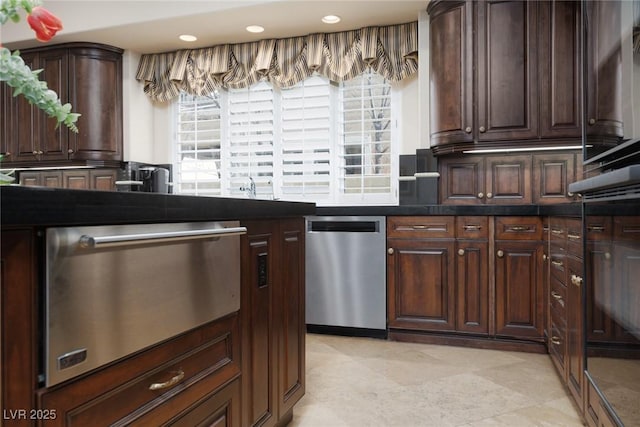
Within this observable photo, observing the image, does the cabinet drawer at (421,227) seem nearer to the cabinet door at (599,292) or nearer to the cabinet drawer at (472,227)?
the cabinet drawer at (472,227)

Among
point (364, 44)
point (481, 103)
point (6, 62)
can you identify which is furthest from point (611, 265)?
point (364, 44)

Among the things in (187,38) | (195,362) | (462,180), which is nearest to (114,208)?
(195,362)

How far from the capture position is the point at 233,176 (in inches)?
170

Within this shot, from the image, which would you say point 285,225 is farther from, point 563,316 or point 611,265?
point 563,316

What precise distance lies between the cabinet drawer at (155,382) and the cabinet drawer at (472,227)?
6.72ft

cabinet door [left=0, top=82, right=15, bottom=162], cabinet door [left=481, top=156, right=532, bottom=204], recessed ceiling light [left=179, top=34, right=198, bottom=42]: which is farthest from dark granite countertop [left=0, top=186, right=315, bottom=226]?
cabinet door [left=0, top=82, right=15, bottom=162]

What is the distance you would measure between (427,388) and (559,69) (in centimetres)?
229

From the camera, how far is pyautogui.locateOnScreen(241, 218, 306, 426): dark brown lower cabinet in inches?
55.6

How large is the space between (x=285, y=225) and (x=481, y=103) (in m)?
2.12

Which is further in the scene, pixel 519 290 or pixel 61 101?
pixel 61 101

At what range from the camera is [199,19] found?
3.63 metres

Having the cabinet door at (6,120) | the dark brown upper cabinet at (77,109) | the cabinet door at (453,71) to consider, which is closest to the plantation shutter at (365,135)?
the cabinet door at (453,71)

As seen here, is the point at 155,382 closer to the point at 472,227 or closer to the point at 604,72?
the point at 604,72

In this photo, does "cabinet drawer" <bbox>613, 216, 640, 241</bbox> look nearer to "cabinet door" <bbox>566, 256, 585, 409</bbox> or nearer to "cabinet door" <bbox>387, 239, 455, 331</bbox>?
"cabinet door" <bbox>566, 256, 585, 409</bbox>
